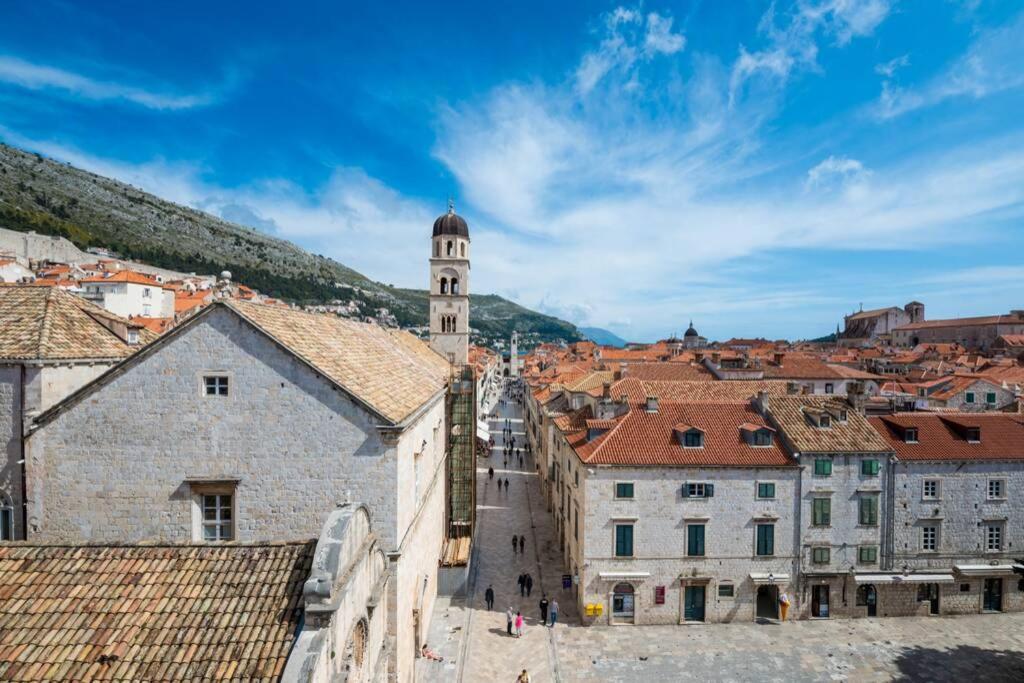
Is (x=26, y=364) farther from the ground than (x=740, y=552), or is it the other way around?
(x=26, y=364)

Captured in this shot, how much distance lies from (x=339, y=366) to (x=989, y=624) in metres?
34.1

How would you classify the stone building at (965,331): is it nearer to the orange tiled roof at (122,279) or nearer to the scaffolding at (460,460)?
the scaffolding at (460,460)

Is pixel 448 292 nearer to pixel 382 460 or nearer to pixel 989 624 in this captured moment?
pixel 382 460

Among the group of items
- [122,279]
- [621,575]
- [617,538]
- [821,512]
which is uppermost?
[122,279]

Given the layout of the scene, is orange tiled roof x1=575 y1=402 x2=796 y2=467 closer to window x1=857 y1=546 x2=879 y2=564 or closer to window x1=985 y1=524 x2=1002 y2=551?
window x1=857 y1=546 x2=879 y2=564

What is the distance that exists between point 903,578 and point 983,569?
14.5 feet

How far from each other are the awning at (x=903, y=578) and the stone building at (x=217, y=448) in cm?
2419

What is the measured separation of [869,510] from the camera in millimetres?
27000

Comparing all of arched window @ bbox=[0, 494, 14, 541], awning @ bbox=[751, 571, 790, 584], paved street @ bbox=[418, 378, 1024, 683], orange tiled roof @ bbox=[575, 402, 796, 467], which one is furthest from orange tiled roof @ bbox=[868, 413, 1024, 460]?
arched window @ bbox=[0, 494, 14, 541]

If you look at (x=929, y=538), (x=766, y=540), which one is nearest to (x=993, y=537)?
(x=929, y=538)

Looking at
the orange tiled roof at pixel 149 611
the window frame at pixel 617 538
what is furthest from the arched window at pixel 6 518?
the window frame at pixel 617 538

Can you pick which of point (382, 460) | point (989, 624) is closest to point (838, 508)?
point (989, 624)

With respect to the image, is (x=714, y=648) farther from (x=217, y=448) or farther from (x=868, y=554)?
(x=217, y=448)

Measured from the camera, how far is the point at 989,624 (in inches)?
1064
